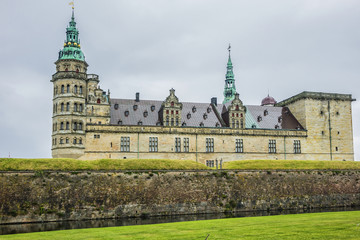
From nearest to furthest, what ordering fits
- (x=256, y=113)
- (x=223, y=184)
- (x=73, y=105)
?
(x=223, y=184)
(x=73, y=105)
(x=256, y=113)

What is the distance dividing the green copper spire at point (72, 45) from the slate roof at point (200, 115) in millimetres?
9970

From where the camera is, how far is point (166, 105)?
65.4m

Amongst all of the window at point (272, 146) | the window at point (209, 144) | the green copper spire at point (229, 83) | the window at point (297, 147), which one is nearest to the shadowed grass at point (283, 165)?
the window at point (209, 144)

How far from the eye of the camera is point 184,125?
66.8m

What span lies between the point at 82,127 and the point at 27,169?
64.9 ft

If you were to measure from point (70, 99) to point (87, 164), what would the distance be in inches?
750

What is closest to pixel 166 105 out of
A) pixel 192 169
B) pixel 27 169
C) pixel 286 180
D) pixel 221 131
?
pixel 221 131

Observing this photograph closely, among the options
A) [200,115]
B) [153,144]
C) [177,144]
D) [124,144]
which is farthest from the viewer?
[200,115]

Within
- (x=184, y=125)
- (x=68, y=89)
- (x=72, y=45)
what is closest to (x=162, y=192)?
(x=184, y=125)

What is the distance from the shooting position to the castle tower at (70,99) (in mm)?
59438

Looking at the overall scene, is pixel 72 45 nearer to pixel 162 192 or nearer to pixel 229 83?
pixel 162 192

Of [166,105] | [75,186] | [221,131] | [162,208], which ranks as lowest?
[162,208]

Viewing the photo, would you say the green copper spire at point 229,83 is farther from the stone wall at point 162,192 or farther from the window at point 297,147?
the stone wall at point 162,192

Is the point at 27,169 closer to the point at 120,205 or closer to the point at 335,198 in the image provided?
the point at 120,205
